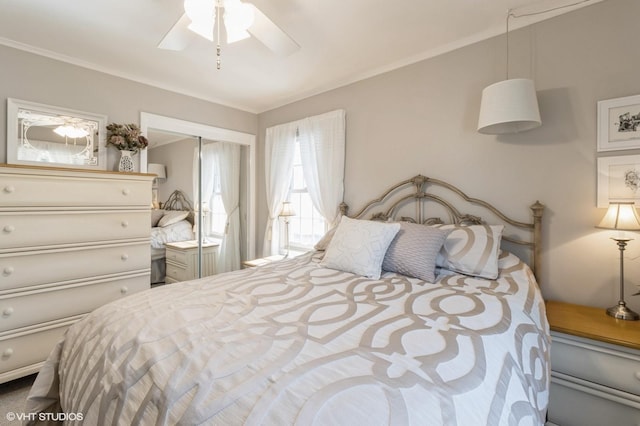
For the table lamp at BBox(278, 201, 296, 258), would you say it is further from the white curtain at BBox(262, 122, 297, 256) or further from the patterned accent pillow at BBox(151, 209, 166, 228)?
the patterned accent pillow at BBox(151, 209, 166, 228)

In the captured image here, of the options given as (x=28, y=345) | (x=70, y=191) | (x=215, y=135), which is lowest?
(x=28, y=345)

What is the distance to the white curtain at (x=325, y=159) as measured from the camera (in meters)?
2.98

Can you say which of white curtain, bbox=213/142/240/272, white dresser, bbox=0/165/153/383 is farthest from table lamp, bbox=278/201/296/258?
white dresser, bbox=0/165/153/383

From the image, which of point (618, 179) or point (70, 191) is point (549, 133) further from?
point (70, 191)

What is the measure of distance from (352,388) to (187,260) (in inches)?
118

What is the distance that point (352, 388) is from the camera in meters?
0.72

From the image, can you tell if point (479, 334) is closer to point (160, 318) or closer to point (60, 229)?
point (160, 318)

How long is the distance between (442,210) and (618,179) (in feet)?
3.39

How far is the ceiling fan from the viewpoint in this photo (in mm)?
1399

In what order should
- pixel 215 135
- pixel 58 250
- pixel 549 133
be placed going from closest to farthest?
pixel 549 133 < pixel 58 250 < pixel 215 135

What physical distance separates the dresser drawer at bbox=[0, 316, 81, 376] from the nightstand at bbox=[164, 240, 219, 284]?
98cm

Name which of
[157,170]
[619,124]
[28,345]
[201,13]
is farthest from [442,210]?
[28,345]

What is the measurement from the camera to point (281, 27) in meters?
2.03

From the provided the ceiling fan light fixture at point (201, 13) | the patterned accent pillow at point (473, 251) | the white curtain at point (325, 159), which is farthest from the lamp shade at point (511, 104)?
the ceiling fan light fixture at point (201, 13)
